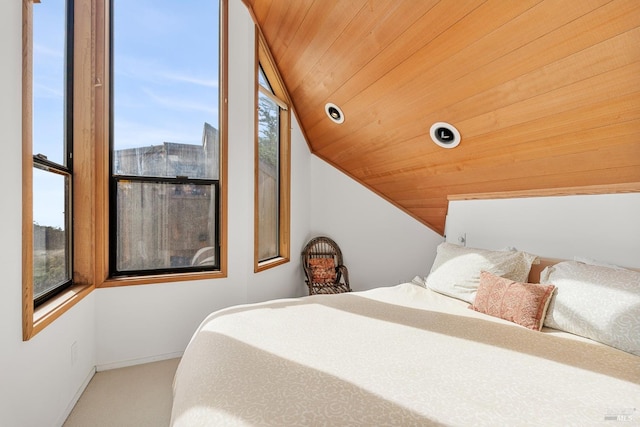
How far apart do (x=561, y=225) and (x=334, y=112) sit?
207cm

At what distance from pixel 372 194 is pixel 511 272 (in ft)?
6.65

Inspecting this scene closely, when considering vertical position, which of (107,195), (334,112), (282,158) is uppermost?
(334,112)

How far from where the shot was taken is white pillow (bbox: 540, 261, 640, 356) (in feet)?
4.53

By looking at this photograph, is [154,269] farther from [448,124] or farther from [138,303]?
[448,124]

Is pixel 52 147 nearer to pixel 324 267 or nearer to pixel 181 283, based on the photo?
pixel 181 283

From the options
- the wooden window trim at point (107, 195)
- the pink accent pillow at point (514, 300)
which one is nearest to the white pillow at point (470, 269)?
the pink accent pillow at point (514, 300)

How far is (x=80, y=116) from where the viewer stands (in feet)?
6.93

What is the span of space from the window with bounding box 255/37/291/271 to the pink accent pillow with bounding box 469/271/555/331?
1.87 metres

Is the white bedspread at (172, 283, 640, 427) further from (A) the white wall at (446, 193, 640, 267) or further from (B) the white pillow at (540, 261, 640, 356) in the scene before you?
(A) the white wall at (446, 193, 640, 267)

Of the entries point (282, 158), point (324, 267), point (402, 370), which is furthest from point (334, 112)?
point (402, 370)

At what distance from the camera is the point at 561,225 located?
2213mm

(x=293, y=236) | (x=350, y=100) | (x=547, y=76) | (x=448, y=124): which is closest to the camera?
(x=547, y=76)

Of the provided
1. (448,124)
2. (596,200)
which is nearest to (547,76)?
(448,124)

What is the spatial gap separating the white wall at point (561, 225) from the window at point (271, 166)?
1.89 m
